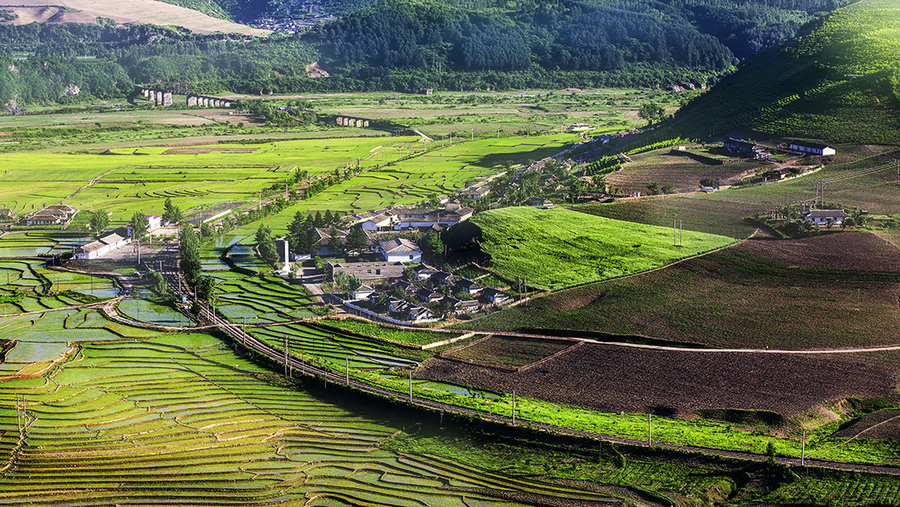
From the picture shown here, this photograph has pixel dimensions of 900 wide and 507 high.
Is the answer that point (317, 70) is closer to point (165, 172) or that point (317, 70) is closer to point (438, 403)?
point (165, 172)

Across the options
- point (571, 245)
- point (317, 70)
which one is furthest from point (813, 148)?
point (317, 70)

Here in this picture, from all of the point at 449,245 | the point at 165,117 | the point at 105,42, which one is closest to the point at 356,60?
the point at 165,117

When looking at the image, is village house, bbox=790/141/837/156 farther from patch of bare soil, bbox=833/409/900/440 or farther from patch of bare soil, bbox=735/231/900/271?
patch of bare soil, bbox=833/409/900/440

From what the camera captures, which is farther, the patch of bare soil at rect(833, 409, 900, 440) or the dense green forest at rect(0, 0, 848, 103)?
the dense green forest at rect(0, 0, 848, 103)

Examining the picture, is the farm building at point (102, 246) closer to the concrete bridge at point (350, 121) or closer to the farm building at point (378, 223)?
the farm building at point (378, 223)

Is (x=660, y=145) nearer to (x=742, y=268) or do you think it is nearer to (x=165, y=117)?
(x=742, y=268)

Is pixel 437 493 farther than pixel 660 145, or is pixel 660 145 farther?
pixel 660 145

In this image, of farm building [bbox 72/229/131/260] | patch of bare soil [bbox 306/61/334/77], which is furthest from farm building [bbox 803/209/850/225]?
patch of bare soil [bbox 306/61/334/77]
